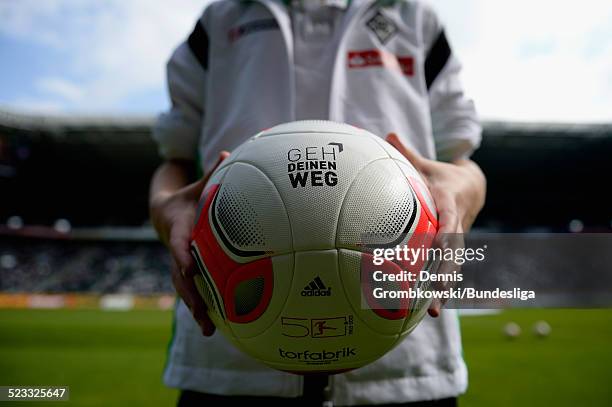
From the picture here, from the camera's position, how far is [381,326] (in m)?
0.84

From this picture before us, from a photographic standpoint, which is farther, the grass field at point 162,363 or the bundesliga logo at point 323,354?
the grass field at point 162,363

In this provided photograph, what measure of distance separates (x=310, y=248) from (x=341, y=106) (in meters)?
0.53

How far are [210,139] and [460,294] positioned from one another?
0.77m

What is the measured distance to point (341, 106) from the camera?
1.22 meters

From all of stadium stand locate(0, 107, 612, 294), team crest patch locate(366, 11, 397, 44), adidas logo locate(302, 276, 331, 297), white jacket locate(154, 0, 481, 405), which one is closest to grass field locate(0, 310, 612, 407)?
white jacket locate(154, 0, 481, 405)

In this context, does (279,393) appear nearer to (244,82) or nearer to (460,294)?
(460,294)

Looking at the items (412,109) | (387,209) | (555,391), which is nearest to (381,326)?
(387,209)

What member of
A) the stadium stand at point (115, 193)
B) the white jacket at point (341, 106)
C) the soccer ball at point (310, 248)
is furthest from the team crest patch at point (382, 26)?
the stadium stand at point (115, 193)

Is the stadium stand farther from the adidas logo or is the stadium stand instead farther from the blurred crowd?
the adidas logo

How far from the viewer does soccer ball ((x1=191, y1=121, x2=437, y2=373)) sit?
2.67ft

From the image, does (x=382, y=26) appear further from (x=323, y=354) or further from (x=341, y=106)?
(x=323, y=354)

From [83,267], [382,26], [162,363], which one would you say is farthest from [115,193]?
[382,26]

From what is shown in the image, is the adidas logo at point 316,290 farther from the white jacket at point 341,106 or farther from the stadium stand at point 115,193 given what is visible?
the stadium stand at point 115,193

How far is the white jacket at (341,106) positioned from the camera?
111 cm
